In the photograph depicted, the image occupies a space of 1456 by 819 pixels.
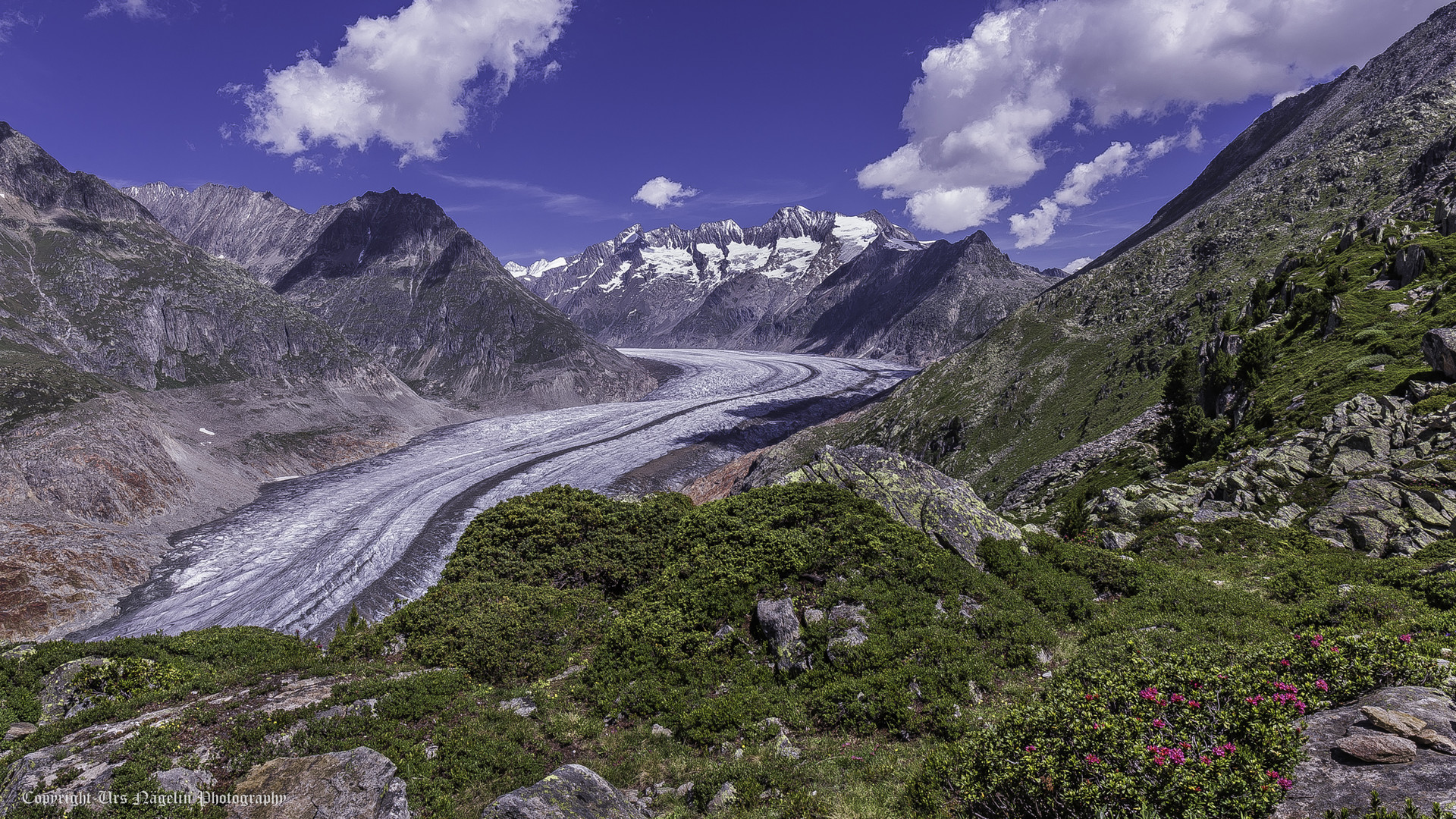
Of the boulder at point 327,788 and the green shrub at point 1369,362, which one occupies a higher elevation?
the green shrub at point 1369,362

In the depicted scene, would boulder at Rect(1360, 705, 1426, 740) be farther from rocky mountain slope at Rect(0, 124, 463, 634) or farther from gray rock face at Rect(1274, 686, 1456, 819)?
rocky mountain slope at Rect(0, 124, 463, 634)

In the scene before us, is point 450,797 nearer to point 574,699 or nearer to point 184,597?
point 574,699

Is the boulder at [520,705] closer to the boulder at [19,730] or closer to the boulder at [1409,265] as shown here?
the boulder at [19,730]

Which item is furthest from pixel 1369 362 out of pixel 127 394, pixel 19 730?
pixel 127 394

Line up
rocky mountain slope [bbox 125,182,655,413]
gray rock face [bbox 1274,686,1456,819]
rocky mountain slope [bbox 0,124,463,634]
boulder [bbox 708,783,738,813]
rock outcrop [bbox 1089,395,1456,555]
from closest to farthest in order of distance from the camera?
1. gray rock face [bbox 1274,686,1456,819]
2. boulder [bbox 708,783,738,813]
3. rock outcrop [bbox 1089,395,1456,555]
4. rocky mountain slope [bbox 0,124,463,634]
5. rocky mountain slope [bbox 125,182,655,413]

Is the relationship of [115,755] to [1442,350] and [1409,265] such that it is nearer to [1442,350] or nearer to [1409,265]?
[1442,350]

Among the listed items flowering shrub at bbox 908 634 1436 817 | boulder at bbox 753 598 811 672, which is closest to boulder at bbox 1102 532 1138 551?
flowering shrub at bbox 908 634 1436 817

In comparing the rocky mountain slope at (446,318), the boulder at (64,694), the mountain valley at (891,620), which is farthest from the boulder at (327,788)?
the rocky mountain slope at (446,318)
